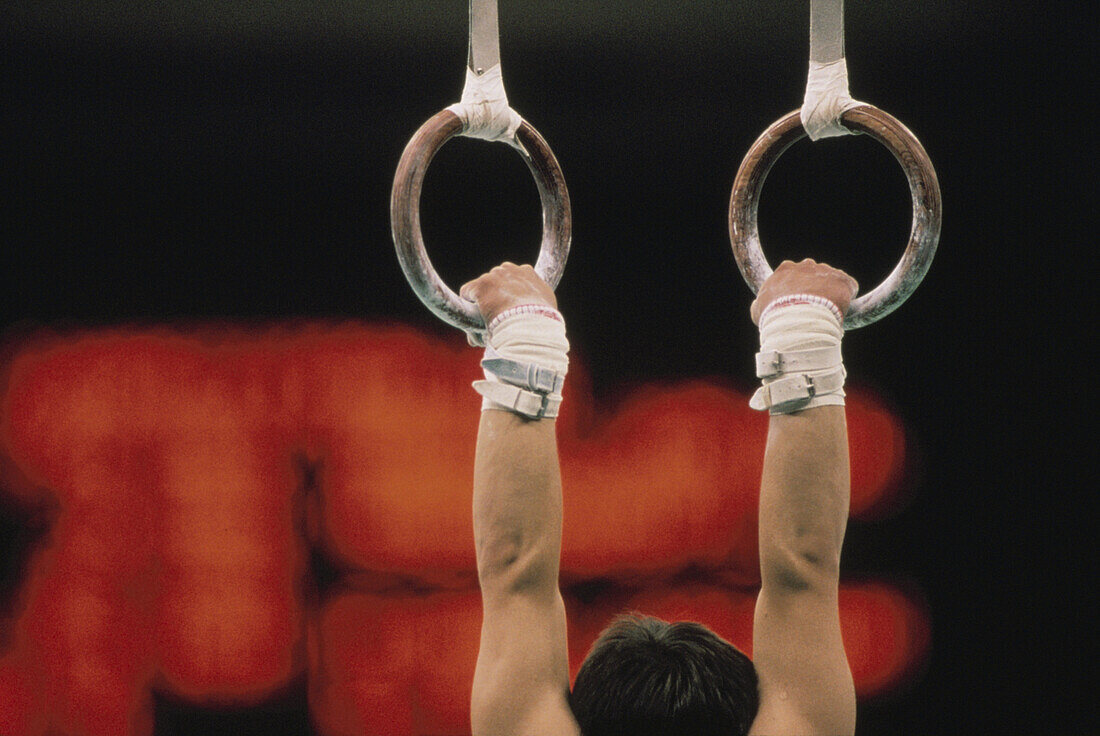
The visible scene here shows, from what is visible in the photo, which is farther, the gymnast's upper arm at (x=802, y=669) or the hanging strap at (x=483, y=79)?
the hanging strap at (x=483, y=79)

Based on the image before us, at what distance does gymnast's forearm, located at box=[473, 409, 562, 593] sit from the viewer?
0.88m

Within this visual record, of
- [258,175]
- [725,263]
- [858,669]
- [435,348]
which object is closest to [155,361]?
[258,175]

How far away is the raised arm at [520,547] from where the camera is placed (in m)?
0.87

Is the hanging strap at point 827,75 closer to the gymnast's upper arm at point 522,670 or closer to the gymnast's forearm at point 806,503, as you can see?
the gymnast's forearm at point 806,503

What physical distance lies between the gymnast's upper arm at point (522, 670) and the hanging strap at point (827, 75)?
55cm

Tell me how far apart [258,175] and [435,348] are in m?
0.57

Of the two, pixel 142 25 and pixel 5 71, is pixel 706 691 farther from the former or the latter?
pixel 5 71

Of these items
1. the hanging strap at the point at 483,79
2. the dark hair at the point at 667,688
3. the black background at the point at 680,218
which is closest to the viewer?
the dark hair at the point at 667,688

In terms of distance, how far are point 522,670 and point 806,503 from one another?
303 mm

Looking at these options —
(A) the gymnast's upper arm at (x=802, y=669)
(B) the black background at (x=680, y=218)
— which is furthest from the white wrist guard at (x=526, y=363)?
(B) the black background at (x=680, y=218)

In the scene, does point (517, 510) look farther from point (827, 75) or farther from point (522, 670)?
point (827, 75)

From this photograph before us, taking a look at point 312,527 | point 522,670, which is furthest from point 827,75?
point 312,527

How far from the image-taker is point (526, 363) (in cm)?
90

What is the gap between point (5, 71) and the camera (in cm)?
210
